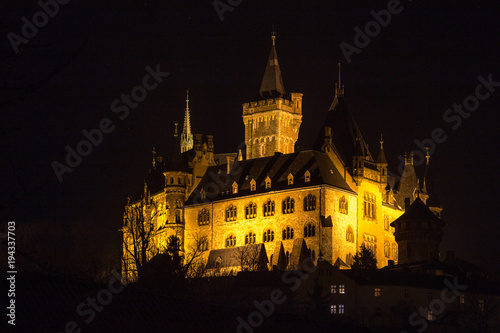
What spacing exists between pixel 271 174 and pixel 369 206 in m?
11.4

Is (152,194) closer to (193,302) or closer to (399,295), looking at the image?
(399,295)

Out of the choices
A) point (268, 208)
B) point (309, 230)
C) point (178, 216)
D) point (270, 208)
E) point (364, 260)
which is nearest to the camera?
point (364, 260)

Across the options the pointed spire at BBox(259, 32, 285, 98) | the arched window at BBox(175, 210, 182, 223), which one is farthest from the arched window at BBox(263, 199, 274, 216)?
the pointed spire at BBox(259, 32, 285, 98)

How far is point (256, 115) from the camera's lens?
5979 inches

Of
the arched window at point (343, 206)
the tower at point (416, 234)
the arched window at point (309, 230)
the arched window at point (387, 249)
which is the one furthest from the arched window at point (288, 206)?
the arched window at point (387, 249)

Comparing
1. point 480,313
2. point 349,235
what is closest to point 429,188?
point 349,235

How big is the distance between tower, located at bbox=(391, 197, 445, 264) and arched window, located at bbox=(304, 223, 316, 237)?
37.7 ft

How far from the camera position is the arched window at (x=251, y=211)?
13050 centimetres

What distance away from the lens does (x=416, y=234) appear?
131 meters

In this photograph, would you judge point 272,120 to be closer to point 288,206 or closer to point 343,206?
point 288,206

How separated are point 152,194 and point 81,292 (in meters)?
103

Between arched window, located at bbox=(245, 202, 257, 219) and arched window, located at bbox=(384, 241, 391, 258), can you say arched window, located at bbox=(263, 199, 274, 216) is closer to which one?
arched window, located at bbox=(245, 202, 257, 219)

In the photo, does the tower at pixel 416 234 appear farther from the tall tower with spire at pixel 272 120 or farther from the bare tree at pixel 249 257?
the tall tower with spire at pixel 272 120

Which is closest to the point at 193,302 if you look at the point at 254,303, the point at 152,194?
the point at 254,303
